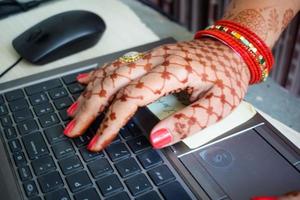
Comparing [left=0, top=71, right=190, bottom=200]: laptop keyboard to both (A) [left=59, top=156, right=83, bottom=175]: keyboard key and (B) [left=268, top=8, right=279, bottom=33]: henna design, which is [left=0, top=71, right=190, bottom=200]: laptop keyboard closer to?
(A) [left=59, top=156, right=83, bottom=175]: keyboard key

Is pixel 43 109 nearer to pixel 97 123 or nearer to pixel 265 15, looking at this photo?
pixel 97 123

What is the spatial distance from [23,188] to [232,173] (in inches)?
7.9

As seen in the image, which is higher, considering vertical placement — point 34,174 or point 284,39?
point 34,174

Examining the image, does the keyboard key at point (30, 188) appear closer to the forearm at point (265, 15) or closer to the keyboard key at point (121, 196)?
the keyboard key at point (121, 196)

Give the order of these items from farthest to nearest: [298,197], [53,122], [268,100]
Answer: [268,100] < [53,122] < [298,197]

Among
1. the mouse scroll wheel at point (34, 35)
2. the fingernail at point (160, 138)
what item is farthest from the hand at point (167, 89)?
the mouse scroll wheel at point (34, 35)

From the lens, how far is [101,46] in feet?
2.11

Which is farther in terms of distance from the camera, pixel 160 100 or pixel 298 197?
pixel 160 100

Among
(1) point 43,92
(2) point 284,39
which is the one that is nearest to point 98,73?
(1) point 43,92

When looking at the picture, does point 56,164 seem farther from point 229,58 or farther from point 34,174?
point 229,58

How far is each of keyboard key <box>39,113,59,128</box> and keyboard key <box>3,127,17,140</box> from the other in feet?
0.10

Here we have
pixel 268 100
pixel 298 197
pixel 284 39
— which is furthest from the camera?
pixel 284 39

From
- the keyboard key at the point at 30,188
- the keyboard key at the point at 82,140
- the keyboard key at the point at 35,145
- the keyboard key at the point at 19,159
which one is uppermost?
the keyboard key at the point at 35,145

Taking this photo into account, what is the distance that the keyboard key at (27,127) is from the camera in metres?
0.48
